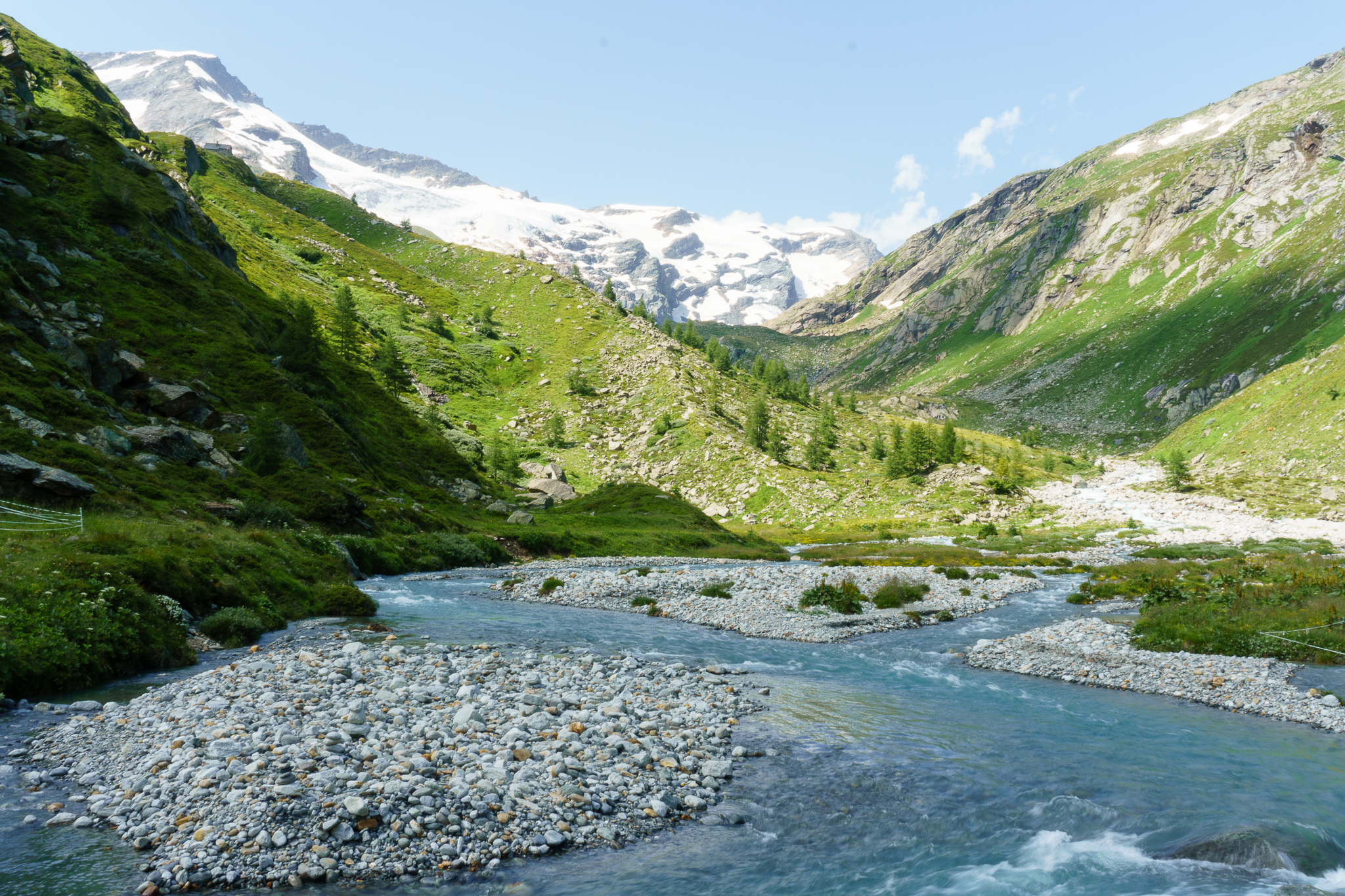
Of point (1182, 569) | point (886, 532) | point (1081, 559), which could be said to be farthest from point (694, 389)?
point (1182, 569)

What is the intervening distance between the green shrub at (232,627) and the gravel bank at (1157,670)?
90.1ft

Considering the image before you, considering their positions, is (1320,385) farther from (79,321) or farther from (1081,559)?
(79,321)

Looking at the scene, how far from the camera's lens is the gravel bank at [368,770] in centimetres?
922

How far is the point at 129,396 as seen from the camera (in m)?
49.1

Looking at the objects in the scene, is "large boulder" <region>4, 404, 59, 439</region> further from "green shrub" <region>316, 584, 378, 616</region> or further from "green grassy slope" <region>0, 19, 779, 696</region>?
"green shrub" <region>316, 584, 378, 616</region>

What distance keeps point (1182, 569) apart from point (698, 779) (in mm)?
55271

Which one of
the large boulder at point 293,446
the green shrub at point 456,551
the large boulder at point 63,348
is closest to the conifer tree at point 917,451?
the green shrub at point 456,551

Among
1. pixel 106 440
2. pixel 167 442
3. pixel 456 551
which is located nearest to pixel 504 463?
pixel 456 551

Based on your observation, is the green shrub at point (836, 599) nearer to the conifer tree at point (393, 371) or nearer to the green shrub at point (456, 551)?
the green shrub at point (456, 551)

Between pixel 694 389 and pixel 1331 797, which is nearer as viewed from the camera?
pixel 1331 797

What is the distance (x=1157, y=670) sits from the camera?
23.2m

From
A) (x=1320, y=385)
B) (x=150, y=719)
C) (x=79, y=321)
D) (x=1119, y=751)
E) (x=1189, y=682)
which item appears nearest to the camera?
(x=150, y=719)

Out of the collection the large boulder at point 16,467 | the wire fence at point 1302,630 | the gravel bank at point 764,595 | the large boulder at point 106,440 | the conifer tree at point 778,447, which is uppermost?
the conifer tree at point 778,447

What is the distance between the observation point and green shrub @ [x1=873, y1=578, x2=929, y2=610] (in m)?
37.7
